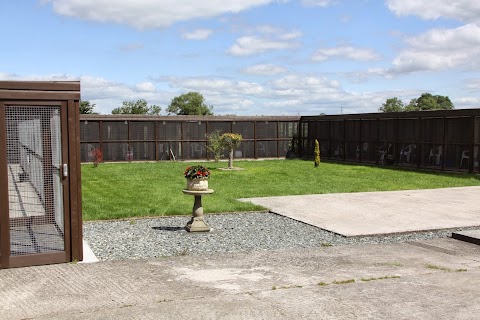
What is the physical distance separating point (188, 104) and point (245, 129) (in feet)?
202

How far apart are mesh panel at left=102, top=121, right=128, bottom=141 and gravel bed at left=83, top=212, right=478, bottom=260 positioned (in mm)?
19385

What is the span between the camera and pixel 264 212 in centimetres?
1345

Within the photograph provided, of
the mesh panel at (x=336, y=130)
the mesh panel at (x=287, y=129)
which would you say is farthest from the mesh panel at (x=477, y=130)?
the mesh panel at (x=287, y=129)

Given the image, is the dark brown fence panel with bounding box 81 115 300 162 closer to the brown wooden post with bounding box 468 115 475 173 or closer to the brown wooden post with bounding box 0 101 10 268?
the brown wooden post with bounding box 468 115 475 173

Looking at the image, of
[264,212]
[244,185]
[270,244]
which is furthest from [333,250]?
[244,185]

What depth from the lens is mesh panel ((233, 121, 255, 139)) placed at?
33938 mm

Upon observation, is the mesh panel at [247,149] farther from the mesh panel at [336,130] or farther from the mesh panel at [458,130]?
the mesh panel at [458,130]

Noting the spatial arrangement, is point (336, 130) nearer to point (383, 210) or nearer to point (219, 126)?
point (219, 126)

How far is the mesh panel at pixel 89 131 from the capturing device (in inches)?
1192

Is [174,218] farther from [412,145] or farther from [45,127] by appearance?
[412,145]

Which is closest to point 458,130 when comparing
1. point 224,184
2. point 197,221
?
point 224,184

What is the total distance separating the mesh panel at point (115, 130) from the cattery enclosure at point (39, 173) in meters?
23.1

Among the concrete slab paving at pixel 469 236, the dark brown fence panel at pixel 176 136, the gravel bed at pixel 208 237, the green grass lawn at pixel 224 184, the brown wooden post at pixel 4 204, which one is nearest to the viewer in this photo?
the brown wooden post at pixel 4 204

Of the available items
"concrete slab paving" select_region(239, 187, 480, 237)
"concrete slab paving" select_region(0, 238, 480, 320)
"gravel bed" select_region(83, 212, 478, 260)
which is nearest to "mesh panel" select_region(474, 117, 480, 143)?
"concrete slab paving" select_region(239, 187, 480, 237)
